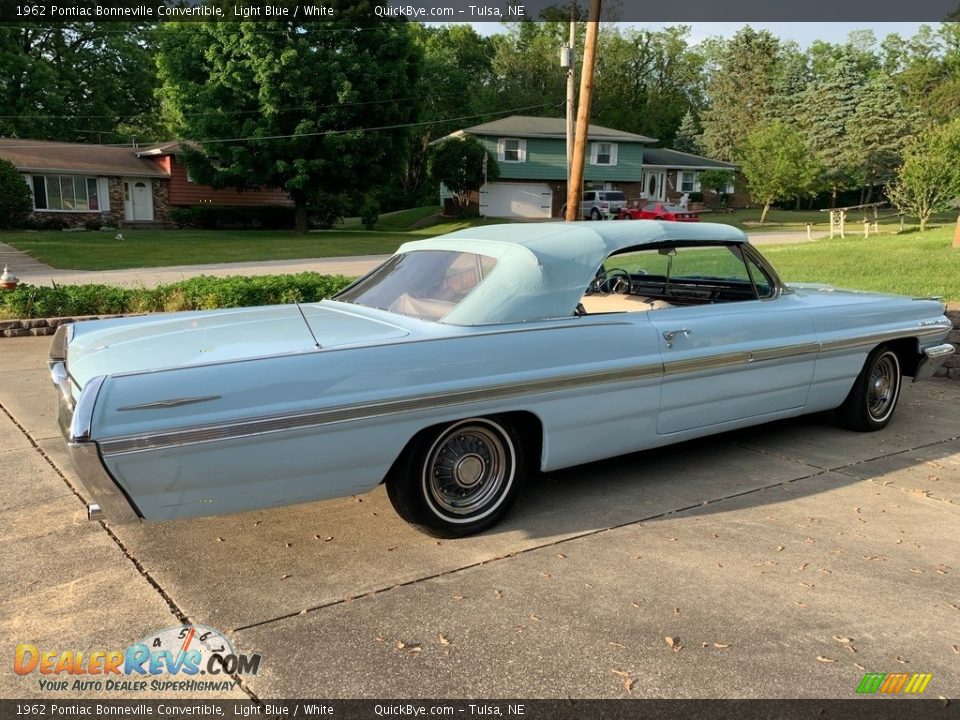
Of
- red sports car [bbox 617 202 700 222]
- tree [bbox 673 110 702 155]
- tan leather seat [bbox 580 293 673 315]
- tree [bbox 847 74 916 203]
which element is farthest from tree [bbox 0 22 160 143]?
tan leather seat [bbox 580 293 673 315]

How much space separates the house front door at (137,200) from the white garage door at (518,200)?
51.5 feet

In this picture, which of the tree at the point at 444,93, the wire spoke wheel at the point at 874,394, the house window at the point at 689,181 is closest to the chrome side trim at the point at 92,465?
the wire spoke wheel at the point at 874,394

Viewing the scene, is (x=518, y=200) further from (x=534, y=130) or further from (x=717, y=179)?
(x=717, y=179)

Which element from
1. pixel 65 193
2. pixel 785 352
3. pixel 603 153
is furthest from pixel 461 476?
pixel 603 153

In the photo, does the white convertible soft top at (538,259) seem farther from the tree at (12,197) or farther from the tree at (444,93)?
the tree at (444,93)

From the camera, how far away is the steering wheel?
4.55 meters

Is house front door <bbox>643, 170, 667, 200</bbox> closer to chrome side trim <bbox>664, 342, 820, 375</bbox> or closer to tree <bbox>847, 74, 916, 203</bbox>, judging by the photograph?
tree <bbox>847, 74, 916, 203</bbox>

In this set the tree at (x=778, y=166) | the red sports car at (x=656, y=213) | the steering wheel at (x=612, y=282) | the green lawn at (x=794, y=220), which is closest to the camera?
the steering wheel at (x=612, y=282)

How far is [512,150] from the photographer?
4097 centimetres

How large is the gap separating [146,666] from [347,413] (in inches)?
46.0

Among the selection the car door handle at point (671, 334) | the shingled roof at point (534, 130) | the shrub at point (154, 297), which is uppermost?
the shingled roof at point (534, 130)

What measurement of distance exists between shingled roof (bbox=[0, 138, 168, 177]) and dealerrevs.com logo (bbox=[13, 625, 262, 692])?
109ft

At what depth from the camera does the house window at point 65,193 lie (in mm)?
31750

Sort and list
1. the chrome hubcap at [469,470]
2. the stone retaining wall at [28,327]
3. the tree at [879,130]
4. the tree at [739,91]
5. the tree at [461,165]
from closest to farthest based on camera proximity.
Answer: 1. the chrome hubcap at [469,470]
2. the stone retaining wall at [28,327]
3. the tree at [461,165]
4. the tree at [879,130]
5. the tree at [739,91]
